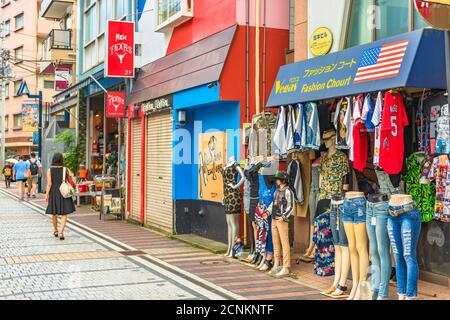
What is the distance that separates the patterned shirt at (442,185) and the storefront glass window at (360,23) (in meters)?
2.32

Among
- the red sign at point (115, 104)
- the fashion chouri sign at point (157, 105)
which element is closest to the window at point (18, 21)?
the red sign at point (115, 104)

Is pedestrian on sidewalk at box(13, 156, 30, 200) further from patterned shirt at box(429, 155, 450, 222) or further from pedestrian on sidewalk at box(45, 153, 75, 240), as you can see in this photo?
patterned shirt at box(429, 155, 450, 222)

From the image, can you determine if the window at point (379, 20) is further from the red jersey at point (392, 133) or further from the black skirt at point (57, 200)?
the black skirt at point (57, 200)

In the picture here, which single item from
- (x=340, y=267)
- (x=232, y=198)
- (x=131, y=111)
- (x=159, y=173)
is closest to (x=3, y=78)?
(x=131, y=111)

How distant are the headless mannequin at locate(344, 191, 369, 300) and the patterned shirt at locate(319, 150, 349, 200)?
4.09 feet

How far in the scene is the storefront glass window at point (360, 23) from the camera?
820cm

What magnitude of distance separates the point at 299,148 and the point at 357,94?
161 cm

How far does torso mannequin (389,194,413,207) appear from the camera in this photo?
624 cm

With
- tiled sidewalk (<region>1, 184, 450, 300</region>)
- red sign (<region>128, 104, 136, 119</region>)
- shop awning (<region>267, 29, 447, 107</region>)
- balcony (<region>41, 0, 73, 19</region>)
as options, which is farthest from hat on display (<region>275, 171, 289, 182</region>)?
balcony (<region>41, 0, 73, 19</region>)

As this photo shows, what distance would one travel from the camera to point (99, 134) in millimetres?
21781

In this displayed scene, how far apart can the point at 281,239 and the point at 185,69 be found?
536cm

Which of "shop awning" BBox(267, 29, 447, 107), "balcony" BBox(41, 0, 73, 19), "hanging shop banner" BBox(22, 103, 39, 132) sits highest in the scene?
"balcony" BBox(41, 0, 73, 19)
